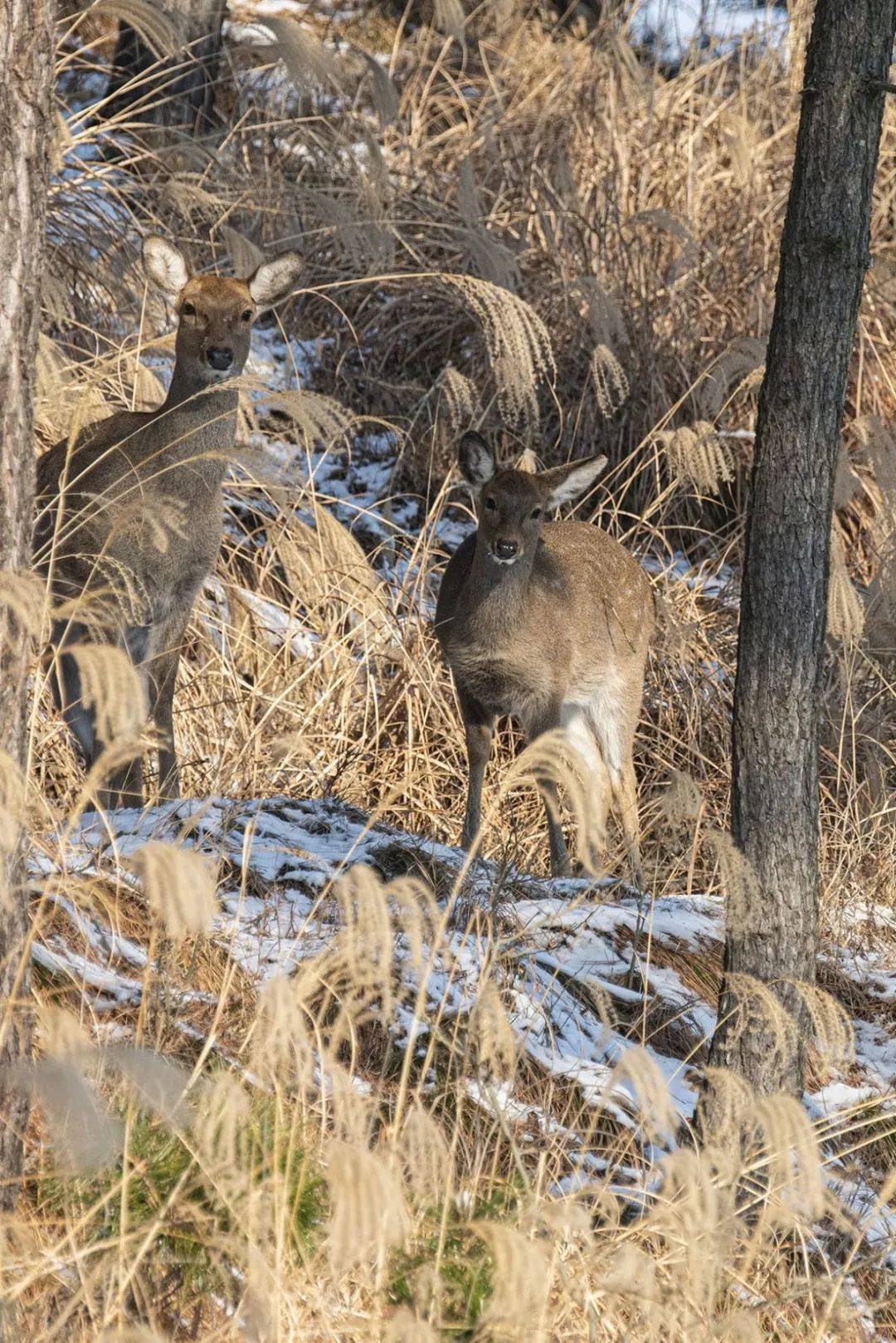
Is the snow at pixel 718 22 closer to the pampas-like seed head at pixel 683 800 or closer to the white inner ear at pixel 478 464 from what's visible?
the white inner ear at pixel 478 464

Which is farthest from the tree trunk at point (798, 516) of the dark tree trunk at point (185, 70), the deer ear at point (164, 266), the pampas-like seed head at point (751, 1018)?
the dark tree trunk at point (185, 70)

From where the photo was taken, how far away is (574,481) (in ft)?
22.8

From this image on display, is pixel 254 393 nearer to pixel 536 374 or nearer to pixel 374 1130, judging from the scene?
pixel 536 374

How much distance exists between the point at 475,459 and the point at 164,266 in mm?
1437

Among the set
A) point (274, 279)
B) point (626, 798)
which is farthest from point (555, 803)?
point (274, 279)

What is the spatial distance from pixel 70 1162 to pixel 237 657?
490 cm

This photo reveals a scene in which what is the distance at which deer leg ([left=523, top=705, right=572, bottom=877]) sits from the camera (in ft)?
21.9

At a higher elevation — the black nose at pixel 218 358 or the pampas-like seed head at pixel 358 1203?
the black nose at pixel 218 358

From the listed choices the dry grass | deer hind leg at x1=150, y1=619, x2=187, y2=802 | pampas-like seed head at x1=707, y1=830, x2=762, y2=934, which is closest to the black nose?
the dry grass

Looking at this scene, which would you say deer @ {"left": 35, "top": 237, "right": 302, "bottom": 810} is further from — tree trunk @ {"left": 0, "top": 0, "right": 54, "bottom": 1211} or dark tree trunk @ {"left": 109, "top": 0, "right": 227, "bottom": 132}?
dark tree trunk @ {"left": 109, "top": 0, "right": 227, "bottom": 132}

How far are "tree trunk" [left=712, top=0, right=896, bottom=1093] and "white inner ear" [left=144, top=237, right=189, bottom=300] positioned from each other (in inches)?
131

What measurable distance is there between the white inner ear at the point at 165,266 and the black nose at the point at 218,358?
595mm

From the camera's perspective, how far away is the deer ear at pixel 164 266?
22.7 feet

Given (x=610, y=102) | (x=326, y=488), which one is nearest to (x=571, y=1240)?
(x=326, y=488)
